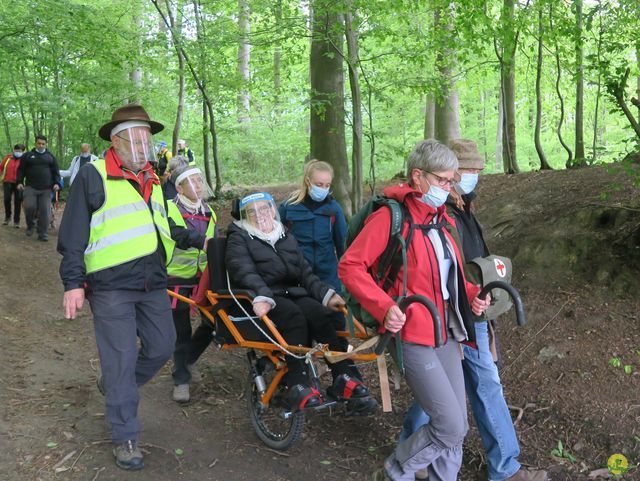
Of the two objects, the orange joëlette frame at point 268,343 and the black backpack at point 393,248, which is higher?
the black backpack at point 393,248

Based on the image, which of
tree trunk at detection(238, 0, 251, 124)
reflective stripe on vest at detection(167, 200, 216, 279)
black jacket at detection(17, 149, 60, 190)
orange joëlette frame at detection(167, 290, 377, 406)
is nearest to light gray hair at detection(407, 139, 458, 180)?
orange joëlette frame at detection(167, 290, 377, 406)

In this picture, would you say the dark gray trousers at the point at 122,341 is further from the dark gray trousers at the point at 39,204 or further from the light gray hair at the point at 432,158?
the dark gray trousers at the point at 39,204

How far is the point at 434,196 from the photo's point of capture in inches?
136

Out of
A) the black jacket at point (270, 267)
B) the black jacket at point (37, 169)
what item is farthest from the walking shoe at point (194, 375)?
the black jacket at point (37, 169)

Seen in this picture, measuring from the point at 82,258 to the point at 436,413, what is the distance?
7.77 feet

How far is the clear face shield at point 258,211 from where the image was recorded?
16.3 feet

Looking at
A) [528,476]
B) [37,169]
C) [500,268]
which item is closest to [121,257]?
[500,268]

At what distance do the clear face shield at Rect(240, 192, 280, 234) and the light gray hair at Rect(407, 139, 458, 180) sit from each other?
1.77 meters

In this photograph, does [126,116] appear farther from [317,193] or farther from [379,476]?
[379,476]

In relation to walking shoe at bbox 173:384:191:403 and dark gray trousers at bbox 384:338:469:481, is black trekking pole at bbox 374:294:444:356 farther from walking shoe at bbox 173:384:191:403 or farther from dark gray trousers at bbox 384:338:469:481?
walking shoe at bbox 173:384:191:403

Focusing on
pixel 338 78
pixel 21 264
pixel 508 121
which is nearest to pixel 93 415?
pixel 21 264

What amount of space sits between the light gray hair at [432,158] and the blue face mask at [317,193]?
90.7 inches

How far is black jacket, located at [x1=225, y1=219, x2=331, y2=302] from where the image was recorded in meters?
4.75

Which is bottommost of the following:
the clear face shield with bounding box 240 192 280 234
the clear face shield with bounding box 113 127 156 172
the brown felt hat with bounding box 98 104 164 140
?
the clear face shield with bounding box 240 192 280 234
